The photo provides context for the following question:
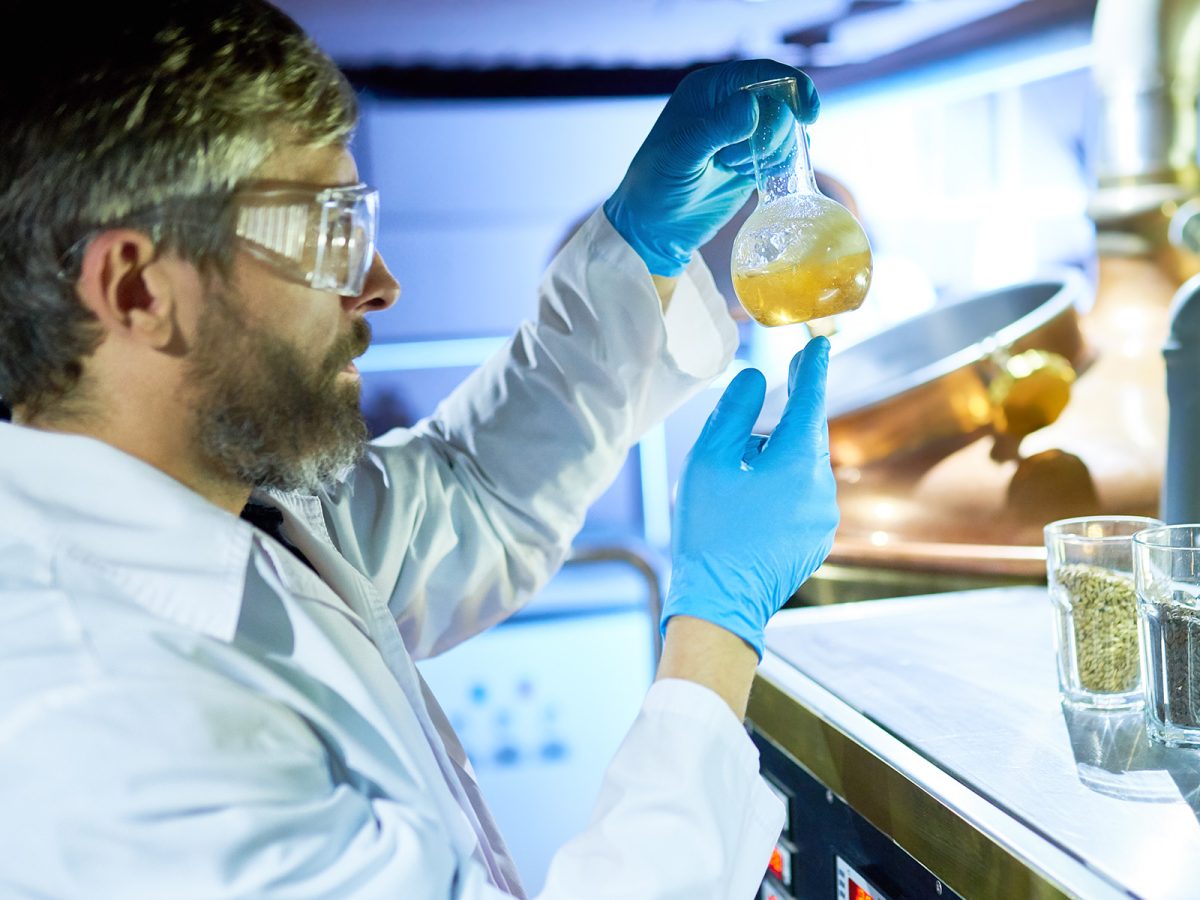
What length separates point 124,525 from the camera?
0.91 m

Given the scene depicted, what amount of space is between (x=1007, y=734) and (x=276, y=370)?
73 cm

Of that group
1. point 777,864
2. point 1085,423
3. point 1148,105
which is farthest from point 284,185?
point 1148,105

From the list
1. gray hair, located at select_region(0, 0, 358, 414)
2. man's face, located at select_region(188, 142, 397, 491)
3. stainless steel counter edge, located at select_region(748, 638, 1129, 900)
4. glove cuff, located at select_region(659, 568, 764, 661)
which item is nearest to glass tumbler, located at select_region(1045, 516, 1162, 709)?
stainless steel counter edge, located at select_region(748, 638, 1129, 900)

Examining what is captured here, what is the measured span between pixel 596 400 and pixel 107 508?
62cm

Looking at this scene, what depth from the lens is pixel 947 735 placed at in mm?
1028

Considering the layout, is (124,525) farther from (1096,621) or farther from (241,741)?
(1096,621)

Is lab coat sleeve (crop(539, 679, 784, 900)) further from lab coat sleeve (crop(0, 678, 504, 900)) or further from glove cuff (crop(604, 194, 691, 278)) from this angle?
glove cuff (crop(604, 194, 691, 278))

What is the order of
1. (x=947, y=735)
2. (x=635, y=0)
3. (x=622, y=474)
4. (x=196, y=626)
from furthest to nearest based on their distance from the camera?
(x=622, y=474) → (x=635, y=0) → (x=947, y=735) → (x=196, y=626)

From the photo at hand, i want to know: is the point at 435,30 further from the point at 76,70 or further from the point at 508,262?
the point at 76,70

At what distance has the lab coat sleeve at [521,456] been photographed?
1.36m

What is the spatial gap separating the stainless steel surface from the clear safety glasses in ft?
2.02

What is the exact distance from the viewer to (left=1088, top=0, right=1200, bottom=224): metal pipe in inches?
79.7

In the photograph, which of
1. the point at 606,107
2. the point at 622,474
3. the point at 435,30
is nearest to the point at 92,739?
the point at 435,30

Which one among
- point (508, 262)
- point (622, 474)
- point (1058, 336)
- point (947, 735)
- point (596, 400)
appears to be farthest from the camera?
point (622, 474)
